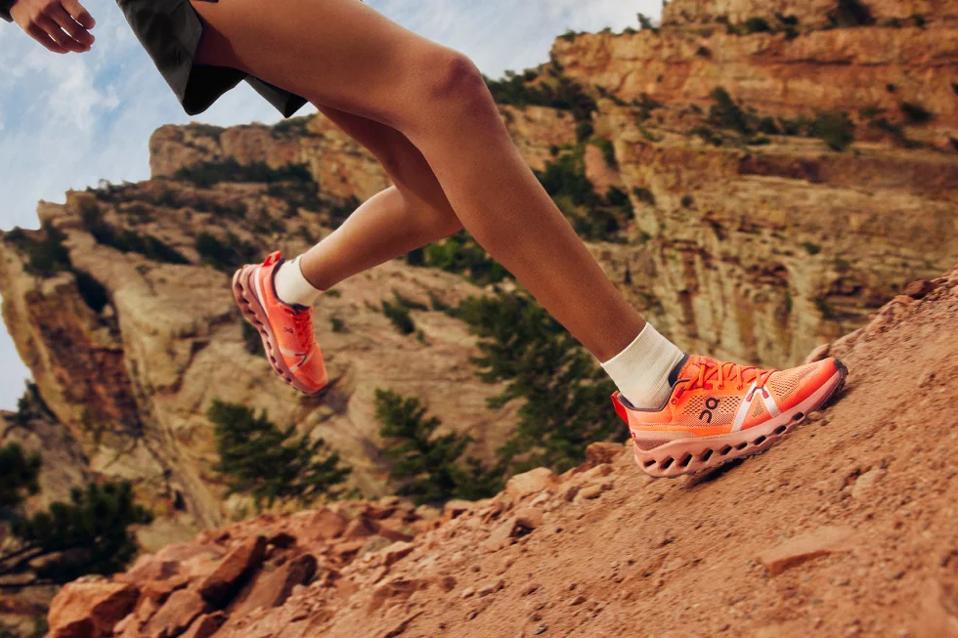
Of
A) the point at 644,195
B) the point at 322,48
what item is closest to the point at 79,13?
the point at 322,48

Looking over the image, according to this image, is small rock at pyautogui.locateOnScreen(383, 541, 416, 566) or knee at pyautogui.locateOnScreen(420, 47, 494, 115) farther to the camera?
small rock at pyautogui.locateOnScreen(383, 541, 416, 566)

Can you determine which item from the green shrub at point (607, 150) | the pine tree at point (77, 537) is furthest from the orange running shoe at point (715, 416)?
the green shrub at point (607, 150)

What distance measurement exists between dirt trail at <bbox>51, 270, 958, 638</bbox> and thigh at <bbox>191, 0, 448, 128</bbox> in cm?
94

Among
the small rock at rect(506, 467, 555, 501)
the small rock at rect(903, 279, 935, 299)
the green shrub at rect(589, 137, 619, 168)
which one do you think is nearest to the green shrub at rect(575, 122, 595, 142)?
the green shrub at rect(589, 137, 619, 168)

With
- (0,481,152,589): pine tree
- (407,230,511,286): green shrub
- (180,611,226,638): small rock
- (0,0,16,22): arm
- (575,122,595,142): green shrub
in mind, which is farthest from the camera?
(575,122,595,142): green shrub

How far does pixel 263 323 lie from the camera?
2270mm

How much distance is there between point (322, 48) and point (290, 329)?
949mm

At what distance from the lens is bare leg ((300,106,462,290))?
187 centimetres

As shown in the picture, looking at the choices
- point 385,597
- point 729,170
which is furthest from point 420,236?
point 729,170

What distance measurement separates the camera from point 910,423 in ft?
4.61

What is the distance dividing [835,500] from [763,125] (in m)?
31.0

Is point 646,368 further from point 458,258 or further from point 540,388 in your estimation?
point 458,258

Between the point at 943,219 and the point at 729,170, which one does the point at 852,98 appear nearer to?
the point at 729,170

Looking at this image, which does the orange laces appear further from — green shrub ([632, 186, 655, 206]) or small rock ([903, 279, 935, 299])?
green shrub ([632, 186, 655, 206])
